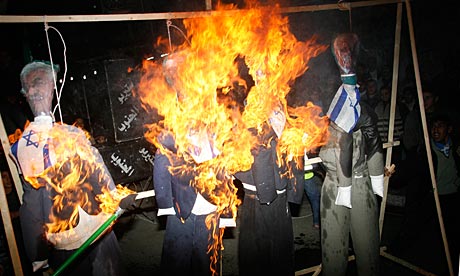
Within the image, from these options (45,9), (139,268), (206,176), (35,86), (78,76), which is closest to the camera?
(35,86)

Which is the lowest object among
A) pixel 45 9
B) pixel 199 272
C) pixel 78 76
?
pixel 199 272

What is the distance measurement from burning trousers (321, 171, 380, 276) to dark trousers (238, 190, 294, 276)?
575mm

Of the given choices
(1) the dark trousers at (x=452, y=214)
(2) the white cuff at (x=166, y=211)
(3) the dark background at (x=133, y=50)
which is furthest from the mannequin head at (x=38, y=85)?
(1) the dark trousers at (x=452, y=214)

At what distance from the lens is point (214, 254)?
446cm

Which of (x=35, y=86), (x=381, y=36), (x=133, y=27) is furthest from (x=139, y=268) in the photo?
(x=381, y=36)

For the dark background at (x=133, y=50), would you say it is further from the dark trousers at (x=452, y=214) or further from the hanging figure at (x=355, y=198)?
the hanging figure at (x=355, y=198)

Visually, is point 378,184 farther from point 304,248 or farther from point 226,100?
point 226,100

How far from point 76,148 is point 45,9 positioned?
763 cm

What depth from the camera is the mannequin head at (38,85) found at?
339 cm

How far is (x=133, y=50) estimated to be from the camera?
9.30 metres

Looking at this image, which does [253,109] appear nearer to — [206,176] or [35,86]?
[206,176]

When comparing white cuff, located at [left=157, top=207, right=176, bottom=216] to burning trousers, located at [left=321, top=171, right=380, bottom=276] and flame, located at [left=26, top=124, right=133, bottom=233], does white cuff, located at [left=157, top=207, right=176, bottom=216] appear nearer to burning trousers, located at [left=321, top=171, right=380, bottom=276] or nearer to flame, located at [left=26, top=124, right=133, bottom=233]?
flame, located at [left=26, top=124, right=133, bottom=233]

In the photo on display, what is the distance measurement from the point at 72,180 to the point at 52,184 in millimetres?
202

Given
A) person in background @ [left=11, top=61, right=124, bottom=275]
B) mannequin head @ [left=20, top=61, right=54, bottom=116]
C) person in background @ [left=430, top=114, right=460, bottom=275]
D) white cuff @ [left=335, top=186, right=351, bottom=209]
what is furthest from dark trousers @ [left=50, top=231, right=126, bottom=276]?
person in background @ [left=430, top=114, right=460, bottom=275]
